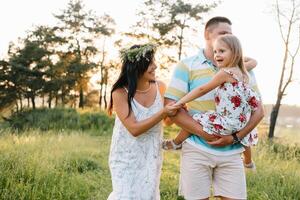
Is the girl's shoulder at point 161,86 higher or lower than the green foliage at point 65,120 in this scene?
higher

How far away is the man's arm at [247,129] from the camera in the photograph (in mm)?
3477

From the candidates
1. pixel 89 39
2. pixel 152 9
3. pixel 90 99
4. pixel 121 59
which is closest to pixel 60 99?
pixel 90 99

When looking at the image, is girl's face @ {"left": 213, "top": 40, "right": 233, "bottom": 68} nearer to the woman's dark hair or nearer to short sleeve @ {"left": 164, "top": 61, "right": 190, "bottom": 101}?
short sleeve @ {"left": 164, "top": 61, "right": 190, "bottom": 101}

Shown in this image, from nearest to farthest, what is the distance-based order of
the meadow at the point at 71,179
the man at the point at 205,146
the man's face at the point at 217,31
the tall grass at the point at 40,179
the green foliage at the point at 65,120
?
the man at the point at 205,146
the man's face at the point at 217,31
the tall grass at the point at 40,179
the meadow at the point at 71,179
the green foliage at the point at 65,120

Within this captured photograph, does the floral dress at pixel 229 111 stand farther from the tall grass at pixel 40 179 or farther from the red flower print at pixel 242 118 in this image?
the tall grass at pixel 40 179

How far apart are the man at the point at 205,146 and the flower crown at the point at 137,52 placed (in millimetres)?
262

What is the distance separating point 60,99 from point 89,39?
668 centimetres

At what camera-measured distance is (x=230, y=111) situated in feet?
11.4

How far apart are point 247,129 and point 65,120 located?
899 inches

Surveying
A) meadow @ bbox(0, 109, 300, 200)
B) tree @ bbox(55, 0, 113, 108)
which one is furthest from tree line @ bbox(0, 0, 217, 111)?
meadow @ bbox(0, 109, 300, 200)

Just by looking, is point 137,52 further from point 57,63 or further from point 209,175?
point 57,63

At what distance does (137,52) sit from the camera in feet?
12.1

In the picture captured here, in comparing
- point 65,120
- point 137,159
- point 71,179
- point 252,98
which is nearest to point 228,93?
point 252,98

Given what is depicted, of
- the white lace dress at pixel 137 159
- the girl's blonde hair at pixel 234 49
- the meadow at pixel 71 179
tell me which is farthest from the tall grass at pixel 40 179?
the girl's blonde hair at pixel 234 49
